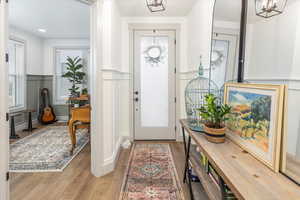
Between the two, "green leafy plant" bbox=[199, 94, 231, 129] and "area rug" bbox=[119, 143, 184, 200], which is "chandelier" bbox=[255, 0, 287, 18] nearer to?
"green leafy plant" bbox=[199, 94, 231, 129]

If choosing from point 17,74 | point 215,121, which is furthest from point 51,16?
point 215,121

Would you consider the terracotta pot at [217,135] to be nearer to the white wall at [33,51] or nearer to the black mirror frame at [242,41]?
the black mirror frame at [242,41]

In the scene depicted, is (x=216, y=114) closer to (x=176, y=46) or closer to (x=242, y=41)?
(x=242, y=41)

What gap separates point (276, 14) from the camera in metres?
0.98

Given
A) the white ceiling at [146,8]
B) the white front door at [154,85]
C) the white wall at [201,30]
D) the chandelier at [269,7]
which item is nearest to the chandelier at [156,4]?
the white ceiling at [146,8]

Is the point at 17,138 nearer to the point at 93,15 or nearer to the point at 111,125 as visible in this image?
the point at 111,125

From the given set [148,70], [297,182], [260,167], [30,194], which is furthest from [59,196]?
[148,70]

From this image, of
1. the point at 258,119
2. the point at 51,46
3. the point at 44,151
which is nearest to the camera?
the point at 258,119

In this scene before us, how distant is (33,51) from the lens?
5008 millimetres

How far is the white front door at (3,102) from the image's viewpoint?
4.70 ft

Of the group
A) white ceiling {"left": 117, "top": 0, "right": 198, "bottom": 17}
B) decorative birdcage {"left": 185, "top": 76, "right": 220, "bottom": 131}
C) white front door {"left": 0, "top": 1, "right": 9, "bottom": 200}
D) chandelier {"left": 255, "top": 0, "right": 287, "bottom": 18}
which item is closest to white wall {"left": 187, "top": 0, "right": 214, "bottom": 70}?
white ceiling {"left": 117, "top": 0, "right": 198, "bottom": 17}

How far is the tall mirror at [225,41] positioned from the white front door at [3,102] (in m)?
1.90

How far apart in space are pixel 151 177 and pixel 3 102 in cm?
178

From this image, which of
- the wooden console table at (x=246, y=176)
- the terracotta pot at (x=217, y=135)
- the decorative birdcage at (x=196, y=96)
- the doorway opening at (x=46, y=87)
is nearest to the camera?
the wooden console table at (x=246, y=176)
